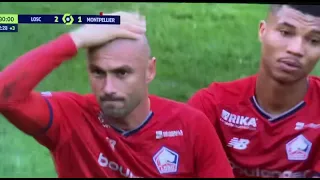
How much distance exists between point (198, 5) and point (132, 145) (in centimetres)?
45

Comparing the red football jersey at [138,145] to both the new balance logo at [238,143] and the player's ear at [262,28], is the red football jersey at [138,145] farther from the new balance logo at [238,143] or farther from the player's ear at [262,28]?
the player's ear at [262,28]

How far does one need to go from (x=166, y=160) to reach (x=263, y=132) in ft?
0.99

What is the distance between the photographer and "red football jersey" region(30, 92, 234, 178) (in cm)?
222

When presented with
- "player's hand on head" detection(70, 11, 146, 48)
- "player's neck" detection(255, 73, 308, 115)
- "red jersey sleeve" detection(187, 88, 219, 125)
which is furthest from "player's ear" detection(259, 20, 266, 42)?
"player's hand on head" detection(70, 11, 146, 48)

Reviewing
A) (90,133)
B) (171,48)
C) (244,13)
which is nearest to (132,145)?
(90,133)

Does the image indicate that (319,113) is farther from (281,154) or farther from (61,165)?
(61,165)

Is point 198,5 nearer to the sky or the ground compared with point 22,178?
nearer to the sky

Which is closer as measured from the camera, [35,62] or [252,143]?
[35,62]

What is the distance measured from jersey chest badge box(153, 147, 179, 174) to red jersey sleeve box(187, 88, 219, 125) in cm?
17

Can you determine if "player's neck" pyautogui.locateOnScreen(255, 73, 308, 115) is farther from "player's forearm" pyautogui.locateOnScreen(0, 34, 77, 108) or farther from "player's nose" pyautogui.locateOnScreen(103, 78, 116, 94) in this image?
"player's forearm" pyautogui.locateOnScreen(0, 34, 77, 108)

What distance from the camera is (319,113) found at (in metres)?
2.34

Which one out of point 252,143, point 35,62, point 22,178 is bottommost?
point 22,178

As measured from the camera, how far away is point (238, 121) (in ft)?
7.72

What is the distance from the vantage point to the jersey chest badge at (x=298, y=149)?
2.33 meters
